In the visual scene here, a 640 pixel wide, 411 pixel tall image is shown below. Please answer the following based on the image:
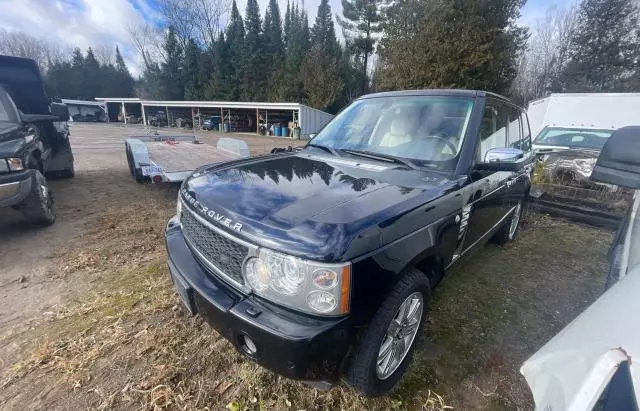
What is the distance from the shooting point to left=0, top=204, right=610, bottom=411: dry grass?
6.20ft

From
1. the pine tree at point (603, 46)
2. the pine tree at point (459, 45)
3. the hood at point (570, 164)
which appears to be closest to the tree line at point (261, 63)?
the pine tree at point (459, 45)

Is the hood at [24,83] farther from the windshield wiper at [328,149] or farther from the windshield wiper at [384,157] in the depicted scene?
the windshield wiper at [384,157]

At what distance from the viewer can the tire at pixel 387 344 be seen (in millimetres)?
1569

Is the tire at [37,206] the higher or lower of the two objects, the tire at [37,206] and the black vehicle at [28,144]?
the lower

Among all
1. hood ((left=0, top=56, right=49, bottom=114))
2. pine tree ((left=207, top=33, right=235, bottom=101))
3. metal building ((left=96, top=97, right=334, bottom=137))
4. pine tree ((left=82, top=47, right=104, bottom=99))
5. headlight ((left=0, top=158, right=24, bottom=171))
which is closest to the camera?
headlight ((left=0, top=158, right=24, bottom=171))

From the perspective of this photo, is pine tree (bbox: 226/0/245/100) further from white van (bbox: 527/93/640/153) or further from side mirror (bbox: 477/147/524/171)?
side mirror (bbox: 477/147/524/171)

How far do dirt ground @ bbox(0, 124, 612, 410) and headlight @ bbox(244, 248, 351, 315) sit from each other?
860 millimetres

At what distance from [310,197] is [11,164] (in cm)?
413

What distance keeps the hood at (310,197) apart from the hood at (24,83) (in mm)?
6906

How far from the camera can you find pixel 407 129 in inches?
106

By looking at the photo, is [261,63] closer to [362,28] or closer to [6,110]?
[362,28]

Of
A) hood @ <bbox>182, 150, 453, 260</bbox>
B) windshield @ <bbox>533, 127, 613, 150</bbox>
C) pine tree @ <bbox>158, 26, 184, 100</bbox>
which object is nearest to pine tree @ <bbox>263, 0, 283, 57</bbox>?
pine tree @ <bbox>158, 26, 184, 100</bbox>

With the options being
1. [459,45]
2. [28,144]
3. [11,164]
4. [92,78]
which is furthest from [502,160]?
[92,78]

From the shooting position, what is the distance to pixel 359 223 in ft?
4.79
